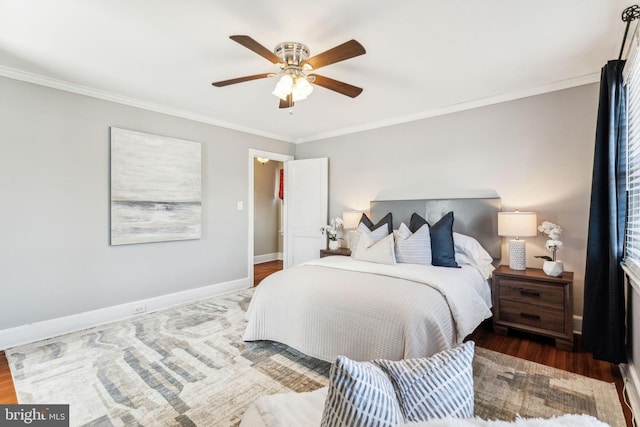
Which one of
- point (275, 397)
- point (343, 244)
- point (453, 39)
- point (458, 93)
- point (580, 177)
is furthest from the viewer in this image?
Answer: point (343, 244)

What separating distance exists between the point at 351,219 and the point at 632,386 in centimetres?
296

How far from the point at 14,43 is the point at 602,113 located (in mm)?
4453

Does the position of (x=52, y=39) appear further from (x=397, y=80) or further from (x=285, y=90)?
(x=397, y=80)

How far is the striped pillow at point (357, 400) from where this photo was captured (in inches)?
24.4

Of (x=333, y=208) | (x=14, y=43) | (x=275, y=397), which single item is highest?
(x=14, y=43)

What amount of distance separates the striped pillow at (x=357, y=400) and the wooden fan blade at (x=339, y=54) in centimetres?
175

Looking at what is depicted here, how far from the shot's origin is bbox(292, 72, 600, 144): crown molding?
2.76 metres

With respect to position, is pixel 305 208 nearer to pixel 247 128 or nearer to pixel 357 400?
pixel 247 128

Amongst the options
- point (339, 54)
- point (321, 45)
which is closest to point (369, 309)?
point (339, 54)

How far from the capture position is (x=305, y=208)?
193 inches

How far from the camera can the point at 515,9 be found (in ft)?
5.96

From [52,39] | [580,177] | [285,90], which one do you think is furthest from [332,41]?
[580,177]

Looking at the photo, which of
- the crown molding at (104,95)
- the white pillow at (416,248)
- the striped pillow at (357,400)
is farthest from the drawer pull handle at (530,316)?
the crown molding at (104,95)

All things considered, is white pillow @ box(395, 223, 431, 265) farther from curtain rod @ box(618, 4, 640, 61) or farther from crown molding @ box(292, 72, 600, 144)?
curtain rod @ box(618, 4, 640, 61)
